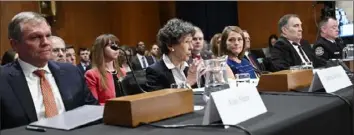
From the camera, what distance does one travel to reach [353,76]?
1.95 meters

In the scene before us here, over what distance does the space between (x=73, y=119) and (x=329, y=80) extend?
90cm

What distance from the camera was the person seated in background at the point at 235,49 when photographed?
2.83 metres

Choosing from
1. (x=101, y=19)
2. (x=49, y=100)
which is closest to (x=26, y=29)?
(x=49, y=100)

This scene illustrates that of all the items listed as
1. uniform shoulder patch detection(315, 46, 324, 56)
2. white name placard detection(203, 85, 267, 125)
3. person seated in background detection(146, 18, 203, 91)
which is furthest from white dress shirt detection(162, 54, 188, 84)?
uniform shoulder patch detection(315, 46, 324, 56)

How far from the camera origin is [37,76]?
1736mm

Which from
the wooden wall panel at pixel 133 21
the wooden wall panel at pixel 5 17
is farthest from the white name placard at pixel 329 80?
the wooden wall panel at pixel 133 21

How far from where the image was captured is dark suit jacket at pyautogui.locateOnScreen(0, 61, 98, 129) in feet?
5.04

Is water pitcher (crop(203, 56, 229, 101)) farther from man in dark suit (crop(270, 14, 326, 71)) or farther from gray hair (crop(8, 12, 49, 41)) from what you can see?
man in dark suit (crop(270, 14, 326, 71))

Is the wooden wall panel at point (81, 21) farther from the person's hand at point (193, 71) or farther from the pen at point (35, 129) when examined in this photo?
the pen at point (35, 129)

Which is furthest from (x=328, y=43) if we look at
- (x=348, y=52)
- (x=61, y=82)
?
(x=61, y=82)

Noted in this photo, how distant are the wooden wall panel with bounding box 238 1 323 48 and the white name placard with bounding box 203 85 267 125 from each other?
7668 mm

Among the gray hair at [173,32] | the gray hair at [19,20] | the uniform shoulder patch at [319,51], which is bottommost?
the uniform shoulder patch at [319,51]

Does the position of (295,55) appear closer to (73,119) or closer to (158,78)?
(158,78)

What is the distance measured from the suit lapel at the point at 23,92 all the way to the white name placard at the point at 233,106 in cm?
77
